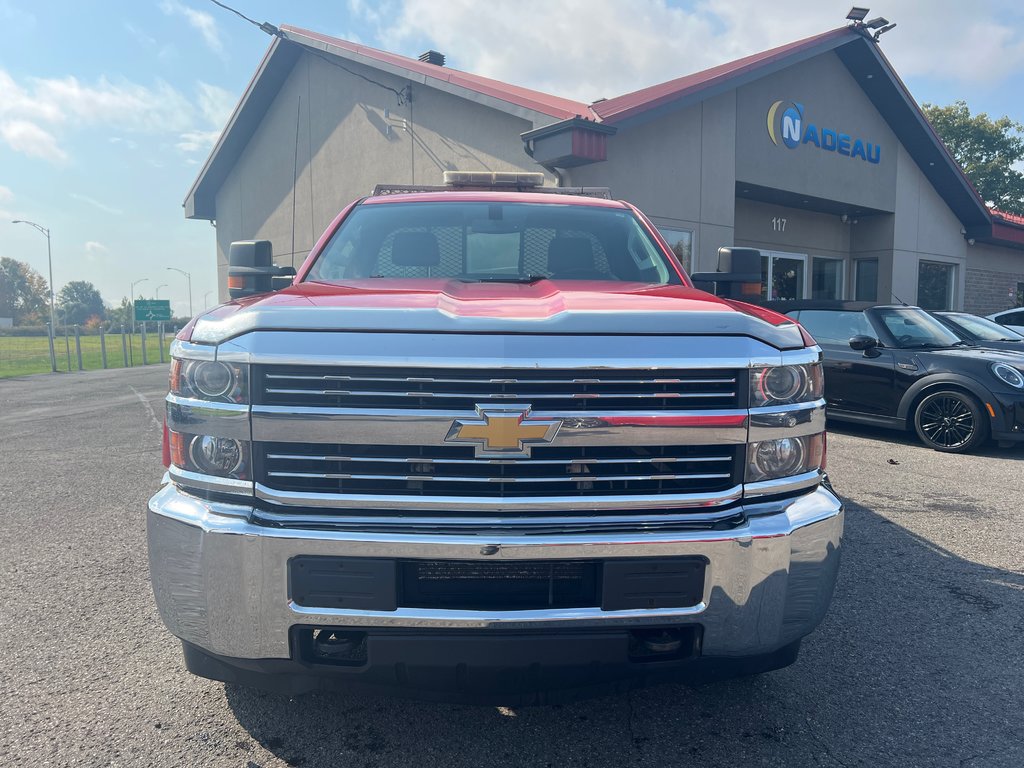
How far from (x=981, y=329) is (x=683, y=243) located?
4.72 metres

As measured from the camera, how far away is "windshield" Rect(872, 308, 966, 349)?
8.00 metres

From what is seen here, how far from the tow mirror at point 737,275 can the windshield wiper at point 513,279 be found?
2.82 ft

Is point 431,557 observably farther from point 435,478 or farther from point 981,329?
point 981,329

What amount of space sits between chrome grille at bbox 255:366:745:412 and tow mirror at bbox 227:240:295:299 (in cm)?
158

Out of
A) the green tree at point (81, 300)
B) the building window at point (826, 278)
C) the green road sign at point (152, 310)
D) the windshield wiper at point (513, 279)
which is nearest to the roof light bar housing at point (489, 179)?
the windshield wiper at point (513, 279)

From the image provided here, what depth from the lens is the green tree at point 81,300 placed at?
128250 millimetres

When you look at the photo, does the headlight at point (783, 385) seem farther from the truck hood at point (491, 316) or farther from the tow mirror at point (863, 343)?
the tow mirror at point (863, 343)

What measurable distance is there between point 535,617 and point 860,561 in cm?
293

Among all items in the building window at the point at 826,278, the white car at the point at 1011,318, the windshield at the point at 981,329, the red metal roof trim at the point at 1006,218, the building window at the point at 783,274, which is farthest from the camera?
the red metal roof trim at the point at 1006,218

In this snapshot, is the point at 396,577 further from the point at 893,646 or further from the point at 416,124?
the point at 416,124

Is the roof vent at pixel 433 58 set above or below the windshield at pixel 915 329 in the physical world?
above

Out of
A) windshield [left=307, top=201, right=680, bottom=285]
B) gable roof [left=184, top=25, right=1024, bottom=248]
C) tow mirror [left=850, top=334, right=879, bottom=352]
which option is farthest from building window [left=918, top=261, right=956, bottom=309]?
windshield [left=307, top=201, right=680, bottom=285]

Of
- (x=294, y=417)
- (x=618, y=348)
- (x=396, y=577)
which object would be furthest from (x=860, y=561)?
(x=294, y=417)

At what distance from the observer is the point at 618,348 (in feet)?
6.86
